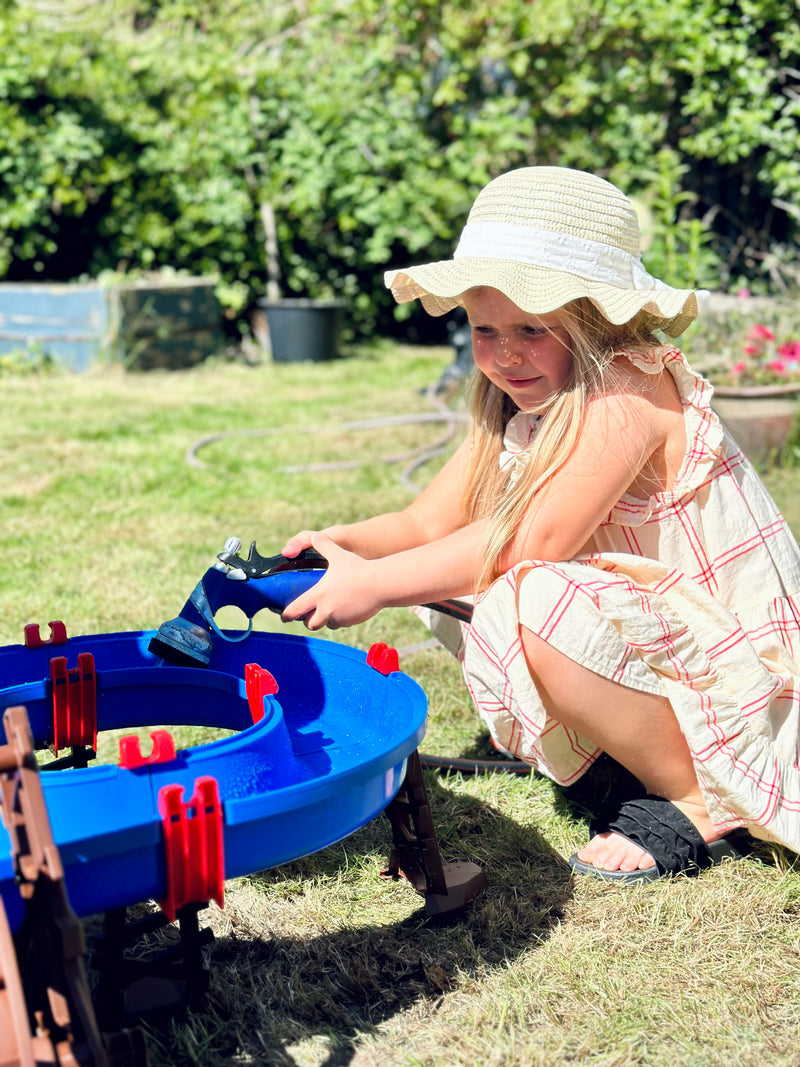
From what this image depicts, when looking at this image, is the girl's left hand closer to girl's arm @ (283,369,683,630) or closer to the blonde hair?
girl's arm @ (283,369,683,630)

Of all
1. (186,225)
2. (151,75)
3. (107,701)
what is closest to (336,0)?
(151,75)

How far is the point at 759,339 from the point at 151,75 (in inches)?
182

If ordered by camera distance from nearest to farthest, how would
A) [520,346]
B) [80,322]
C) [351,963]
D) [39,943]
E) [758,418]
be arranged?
[39,943] < [351,963] < [520,346] < [758,418] < [80,322]

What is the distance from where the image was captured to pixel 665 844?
167 cm

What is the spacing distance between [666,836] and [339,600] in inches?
25.5

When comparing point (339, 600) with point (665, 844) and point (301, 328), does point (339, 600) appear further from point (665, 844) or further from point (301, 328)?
point (301, 328)

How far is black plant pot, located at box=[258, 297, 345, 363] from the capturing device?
684cm

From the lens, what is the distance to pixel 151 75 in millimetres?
7117

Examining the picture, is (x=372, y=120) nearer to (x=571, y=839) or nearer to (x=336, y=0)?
A: (x=336, y=0)

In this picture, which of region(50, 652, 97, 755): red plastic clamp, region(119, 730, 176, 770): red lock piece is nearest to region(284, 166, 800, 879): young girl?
region(50, 652, 97, 755): red plastic clamp

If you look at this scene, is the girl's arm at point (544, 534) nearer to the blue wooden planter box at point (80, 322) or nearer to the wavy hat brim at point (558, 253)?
the wavy hat brim at point (558, 253)

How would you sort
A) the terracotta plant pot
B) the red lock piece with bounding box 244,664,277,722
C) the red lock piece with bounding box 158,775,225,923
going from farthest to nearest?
the terracotta plant pot
the red lock piece with bounding box 244,664,277,722
the red lock piece with bounding box 158,775,225,923

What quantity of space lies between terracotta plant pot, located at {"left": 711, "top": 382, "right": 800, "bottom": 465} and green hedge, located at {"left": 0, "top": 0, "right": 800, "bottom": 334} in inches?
79.8

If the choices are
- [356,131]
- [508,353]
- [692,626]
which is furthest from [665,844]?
[356,131]
